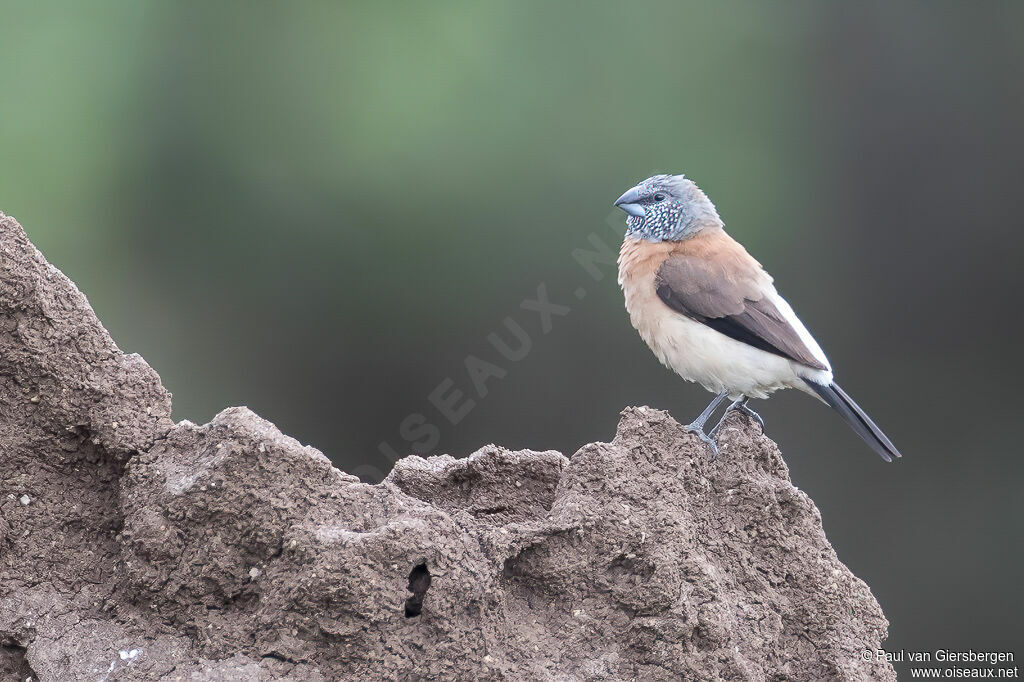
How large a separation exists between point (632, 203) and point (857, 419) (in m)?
1.51

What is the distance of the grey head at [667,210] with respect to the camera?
553 cm

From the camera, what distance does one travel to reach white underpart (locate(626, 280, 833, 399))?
16.2 ft

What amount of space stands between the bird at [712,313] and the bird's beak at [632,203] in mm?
19

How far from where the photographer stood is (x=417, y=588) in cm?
324

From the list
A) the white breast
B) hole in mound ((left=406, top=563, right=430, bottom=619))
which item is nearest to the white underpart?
the white breast

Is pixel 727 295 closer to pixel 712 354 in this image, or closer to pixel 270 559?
pixel 712 354

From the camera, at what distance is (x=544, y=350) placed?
9.31 meters

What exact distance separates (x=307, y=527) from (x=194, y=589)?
1.13 feet

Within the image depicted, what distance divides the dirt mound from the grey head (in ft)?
6.94

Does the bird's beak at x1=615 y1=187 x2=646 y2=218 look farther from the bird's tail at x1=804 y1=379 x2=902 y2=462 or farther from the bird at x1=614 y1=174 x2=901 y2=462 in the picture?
the bird's tail at x1=804 y1=379 x2=902 y2=462

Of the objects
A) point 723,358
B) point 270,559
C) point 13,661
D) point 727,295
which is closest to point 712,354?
point 723,358

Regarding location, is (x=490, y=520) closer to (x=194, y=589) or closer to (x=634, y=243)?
(x=194, y=589)

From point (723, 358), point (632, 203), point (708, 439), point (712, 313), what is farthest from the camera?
point (632, 203)

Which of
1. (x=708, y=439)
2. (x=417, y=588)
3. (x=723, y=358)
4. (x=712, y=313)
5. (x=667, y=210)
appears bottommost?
(x=417, y=588)
